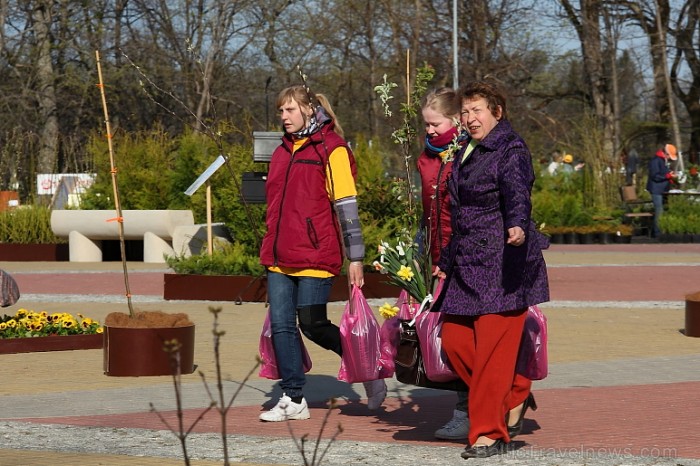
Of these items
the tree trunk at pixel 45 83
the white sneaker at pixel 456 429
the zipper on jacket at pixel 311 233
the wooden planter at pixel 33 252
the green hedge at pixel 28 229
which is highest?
the tree trunk at pixel 45 83

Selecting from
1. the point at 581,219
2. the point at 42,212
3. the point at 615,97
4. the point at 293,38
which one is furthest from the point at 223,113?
the point at 42,212

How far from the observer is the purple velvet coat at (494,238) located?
6.07m

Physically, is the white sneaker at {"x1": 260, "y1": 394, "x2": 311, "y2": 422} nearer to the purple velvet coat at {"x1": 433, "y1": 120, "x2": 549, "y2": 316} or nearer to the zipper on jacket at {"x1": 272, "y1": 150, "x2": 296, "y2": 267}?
the zipper on jacket at {"x1": 272, "y1": 150, "x2": 296, "y2": 267}

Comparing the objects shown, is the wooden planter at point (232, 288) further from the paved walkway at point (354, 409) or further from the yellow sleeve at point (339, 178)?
the yellow sleeve at point (339, 178)

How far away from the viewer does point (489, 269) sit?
6105mm

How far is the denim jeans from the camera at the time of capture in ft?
23.7

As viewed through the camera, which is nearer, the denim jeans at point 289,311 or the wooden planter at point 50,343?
the denim jeans at point 289,311

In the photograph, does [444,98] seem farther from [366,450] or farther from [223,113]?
[223,113]

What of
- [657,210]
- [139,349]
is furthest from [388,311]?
[657,210]

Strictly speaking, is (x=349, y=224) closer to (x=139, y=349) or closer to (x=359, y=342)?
(x=359, y=342)

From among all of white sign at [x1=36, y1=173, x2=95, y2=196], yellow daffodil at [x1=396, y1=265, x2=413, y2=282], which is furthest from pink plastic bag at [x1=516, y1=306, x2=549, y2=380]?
white sign at [x1=36, y1=173, x2=95, y2=196]

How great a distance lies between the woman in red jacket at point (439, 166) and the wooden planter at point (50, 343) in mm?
4182

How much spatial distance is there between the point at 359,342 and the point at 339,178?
867 millimetres

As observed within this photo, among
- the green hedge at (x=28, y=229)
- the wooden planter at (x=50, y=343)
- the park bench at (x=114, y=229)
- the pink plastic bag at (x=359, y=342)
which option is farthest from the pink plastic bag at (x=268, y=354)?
the green hedge at (x=28, y=229)
